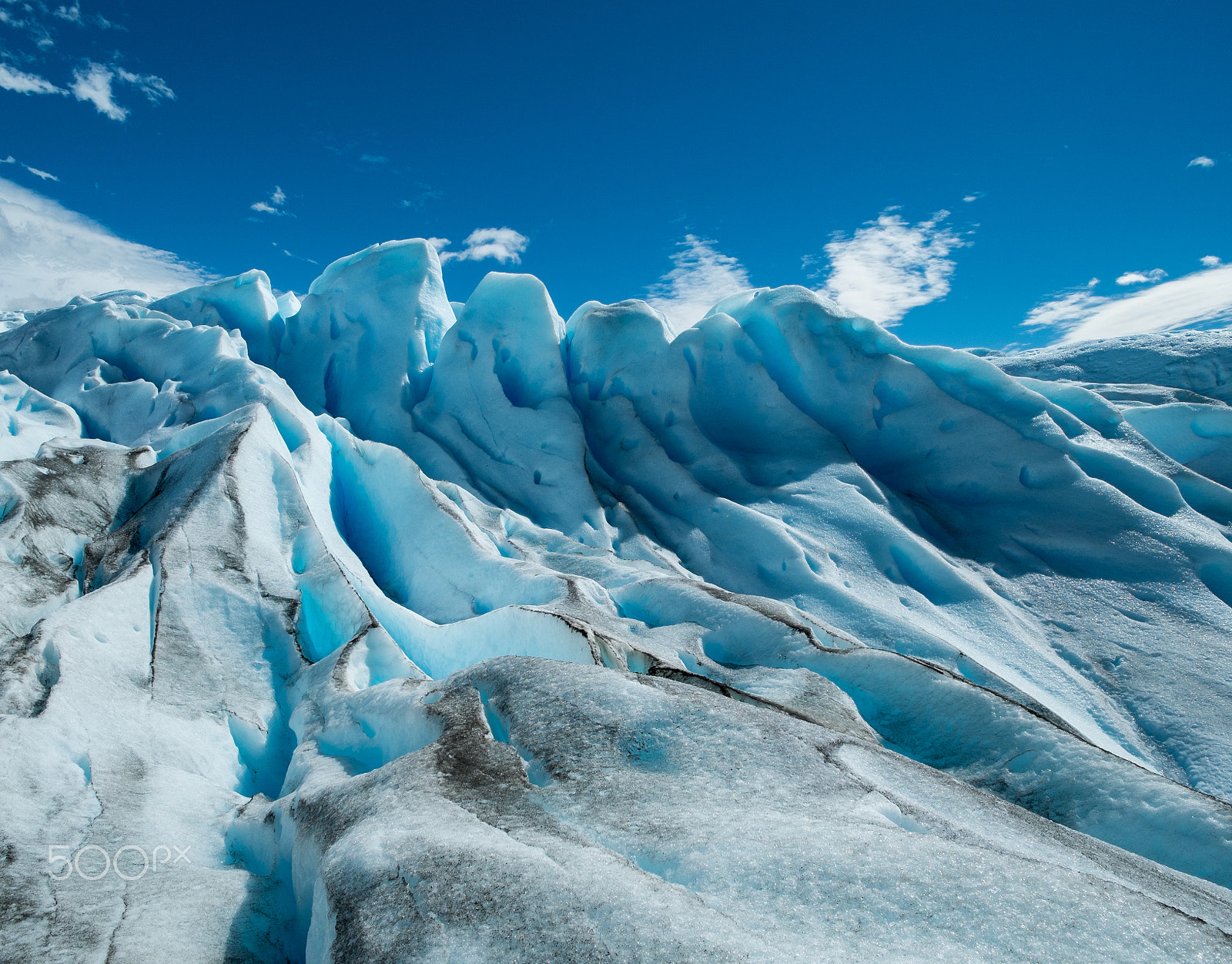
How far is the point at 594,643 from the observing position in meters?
4.33

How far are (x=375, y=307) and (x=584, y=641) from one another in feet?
38.0

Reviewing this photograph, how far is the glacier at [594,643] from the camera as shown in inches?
89.0

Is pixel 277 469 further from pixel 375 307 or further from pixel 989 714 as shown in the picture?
pixel 375 307

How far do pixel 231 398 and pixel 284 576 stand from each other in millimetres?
5848

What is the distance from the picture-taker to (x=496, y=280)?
44.7 ft

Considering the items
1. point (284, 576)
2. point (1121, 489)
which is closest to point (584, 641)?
point (284, 576)

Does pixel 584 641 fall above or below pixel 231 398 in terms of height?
below

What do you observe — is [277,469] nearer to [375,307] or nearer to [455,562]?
[455,562]

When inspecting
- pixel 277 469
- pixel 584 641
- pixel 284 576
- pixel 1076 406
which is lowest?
pixel 284 576

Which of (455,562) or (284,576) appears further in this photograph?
(455,562)

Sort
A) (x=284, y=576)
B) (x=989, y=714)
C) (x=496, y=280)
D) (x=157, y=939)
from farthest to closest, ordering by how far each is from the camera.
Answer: (x=496, y=280), (x=284, y=576), (x=989, y=714), (x=157, y=939)

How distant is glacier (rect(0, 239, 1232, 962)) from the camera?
7.41 feet

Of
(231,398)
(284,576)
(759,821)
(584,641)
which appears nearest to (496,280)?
(231,398)

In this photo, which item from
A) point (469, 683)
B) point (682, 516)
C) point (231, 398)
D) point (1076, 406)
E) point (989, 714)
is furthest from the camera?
point (1076, 406)
